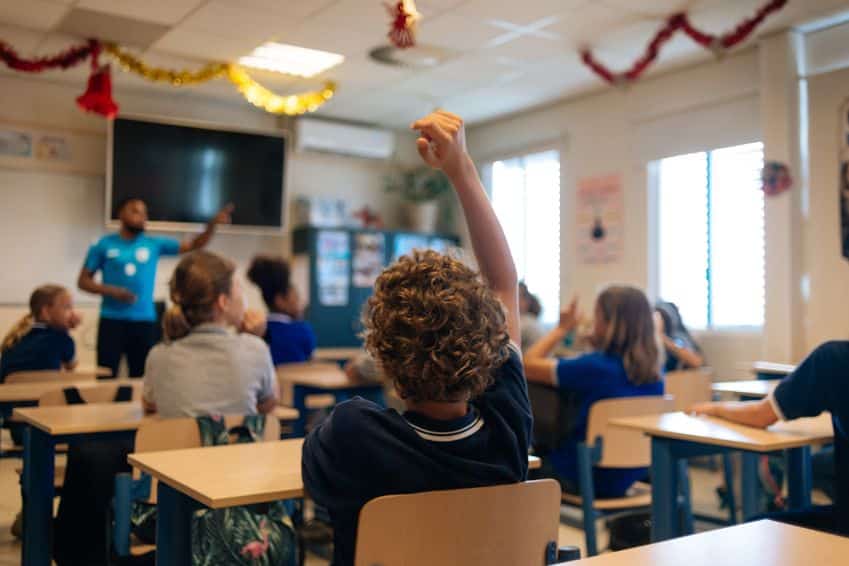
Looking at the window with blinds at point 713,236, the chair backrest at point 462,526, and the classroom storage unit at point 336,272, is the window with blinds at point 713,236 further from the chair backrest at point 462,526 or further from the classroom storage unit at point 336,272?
the chair backrest at point 462,526

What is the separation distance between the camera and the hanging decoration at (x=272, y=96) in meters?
5.82

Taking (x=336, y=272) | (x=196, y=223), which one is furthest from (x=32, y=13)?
(x=336, y=272)

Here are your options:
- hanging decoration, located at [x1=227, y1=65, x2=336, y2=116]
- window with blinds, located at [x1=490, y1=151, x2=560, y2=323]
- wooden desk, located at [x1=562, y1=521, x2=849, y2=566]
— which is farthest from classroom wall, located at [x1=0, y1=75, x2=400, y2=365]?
Result: wooden desk, located at [x1=562, y1=521, x2=849, y2=566]

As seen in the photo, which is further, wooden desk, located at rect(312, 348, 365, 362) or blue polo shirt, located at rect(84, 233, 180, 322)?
wooden desk, located at rect(312, 348, 365, 362)

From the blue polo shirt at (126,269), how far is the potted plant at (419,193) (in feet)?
10.1

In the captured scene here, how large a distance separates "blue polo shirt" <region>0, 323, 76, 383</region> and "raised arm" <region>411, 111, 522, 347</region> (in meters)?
2.82

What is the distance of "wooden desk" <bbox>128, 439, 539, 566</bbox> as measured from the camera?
145cm

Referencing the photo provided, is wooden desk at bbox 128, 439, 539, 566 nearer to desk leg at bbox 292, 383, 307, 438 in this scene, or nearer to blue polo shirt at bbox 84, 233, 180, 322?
desk leg at bbox 292, 383, 307, 438

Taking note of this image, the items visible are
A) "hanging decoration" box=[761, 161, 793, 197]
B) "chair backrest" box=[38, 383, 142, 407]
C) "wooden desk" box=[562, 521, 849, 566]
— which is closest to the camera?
"wooden desk" box=[562, 521, 849, 566]

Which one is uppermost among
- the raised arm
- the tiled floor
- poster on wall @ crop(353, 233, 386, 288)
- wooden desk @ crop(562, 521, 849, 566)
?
poster on wall @ crop(353, 233, 386, 288)

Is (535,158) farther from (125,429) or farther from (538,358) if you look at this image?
(125,429)

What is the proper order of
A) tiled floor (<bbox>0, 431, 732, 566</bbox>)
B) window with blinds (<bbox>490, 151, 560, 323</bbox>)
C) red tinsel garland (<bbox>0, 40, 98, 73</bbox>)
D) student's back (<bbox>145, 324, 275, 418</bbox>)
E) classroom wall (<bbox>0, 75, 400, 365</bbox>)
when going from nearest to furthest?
student's back (<bbox>145, 324, 275, 418</bbox>) < tiled floor (<bbox>0, 431, 732, 566</bbox>) < red tinsel garland (<bbox>0, 40, 98, 73</bbox>) < classroom wall (<bbox>0, 75, 400, 365</bbox>) < window with blinds (<bbox>490, 151, 560, 323</bbox>)

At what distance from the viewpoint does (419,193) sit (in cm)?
777

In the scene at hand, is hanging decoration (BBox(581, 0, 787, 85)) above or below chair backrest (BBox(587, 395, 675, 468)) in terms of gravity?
above
